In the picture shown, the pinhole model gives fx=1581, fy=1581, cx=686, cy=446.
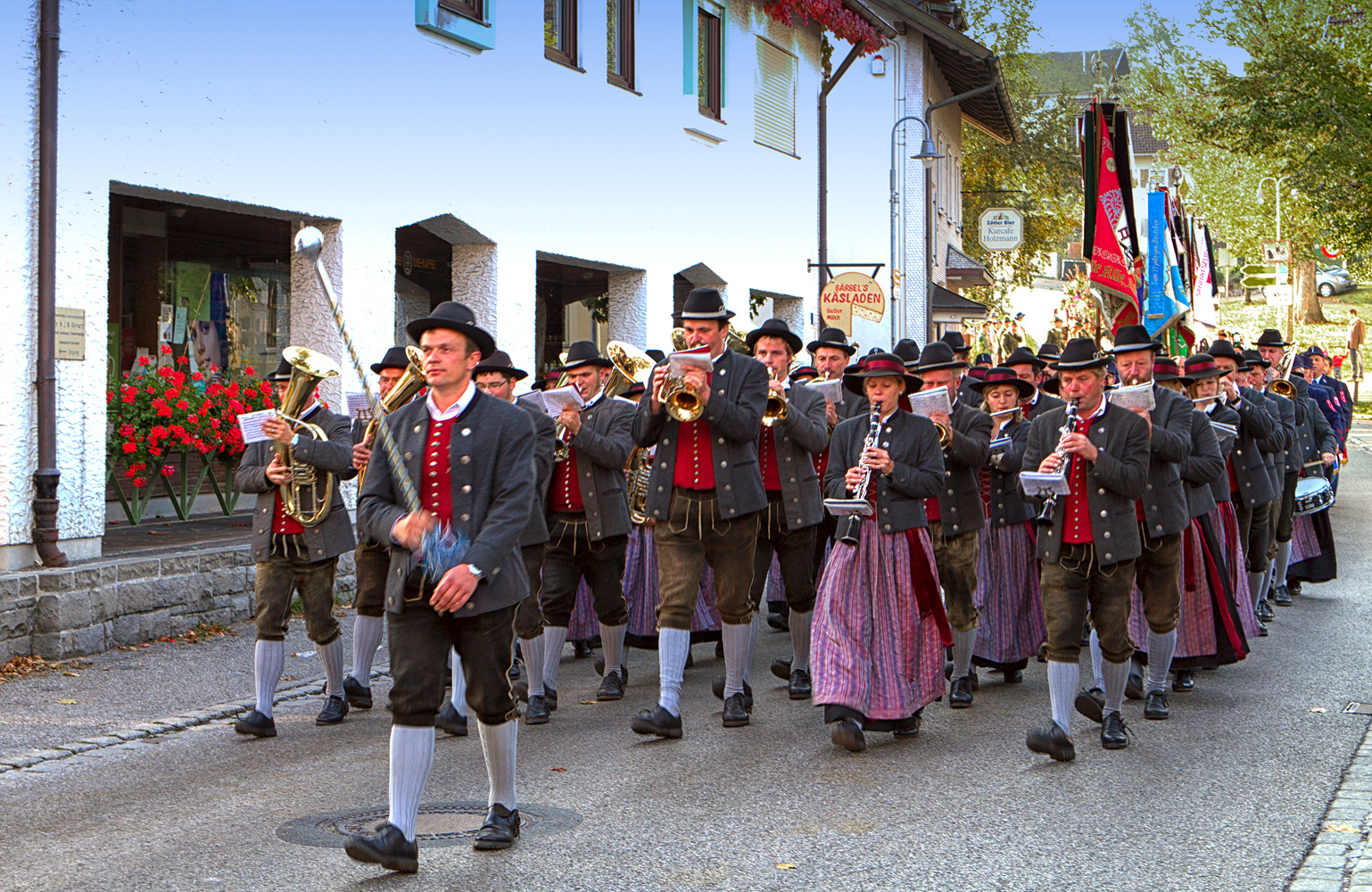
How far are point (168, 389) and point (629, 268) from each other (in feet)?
25.6

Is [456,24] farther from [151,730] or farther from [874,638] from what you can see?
[874,638]

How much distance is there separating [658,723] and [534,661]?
1.02m

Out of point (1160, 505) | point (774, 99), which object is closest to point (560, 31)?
point (774, 99)

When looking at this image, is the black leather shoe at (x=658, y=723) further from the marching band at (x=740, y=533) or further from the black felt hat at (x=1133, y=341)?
the black felt hat at (x=1133, y=341)

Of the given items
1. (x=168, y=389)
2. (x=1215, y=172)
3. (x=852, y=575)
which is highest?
(x=1215, y=172)

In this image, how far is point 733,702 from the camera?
310 inches

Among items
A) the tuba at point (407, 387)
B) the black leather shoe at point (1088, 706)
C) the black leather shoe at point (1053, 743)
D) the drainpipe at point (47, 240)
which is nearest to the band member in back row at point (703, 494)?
the tuba at point (407, 387)

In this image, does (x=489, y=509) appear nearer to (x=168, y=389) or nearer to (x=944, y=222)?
(x=168, y=389)

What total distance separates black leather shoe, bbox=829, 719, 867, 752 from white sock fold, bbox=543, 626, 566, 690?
1.84 m

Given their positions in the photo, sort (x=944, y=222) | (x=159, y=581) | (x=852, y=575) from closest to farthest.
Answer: (x=852, y=575), (x=159, y=581), (x=944, y=222)

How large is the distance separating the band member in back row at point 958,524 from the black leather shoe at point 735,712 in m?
1.36

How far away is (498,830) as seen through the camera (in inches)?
220

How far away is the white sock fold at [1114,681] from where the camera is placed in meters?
7.41

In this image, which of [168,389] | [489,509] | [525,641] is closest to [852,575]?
[525,641]
